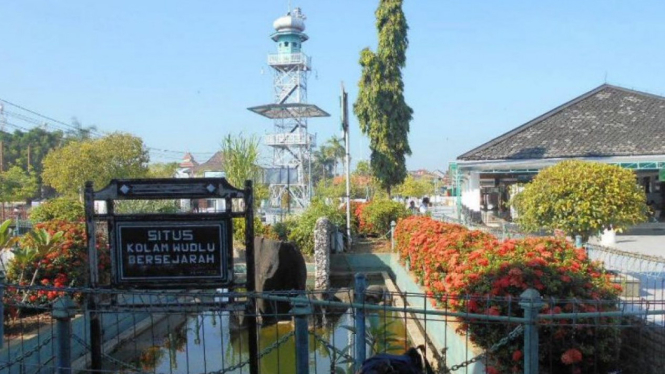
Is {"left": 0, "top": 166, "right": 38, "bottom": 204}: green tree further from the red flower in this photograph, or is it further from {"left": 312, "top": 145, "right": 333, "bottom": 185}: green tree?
{"left": 312, "top": 145, "right": 333, "bottom": 185}: green tree

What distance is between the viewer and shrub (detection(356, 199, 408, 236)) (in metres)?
17.8

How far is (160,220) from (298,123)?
4121 cm

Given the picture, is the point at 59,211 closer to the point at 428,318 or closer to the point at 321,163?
the point at 428,318

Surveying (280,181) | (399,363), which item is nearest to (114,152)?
(280,181)

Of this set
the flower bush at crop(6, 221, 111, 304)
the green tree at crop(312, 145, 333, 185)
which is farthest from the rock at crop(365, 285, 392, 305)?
the green tree at crop(312, 145, 333, 185)

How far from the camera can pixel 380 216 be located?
17.8m

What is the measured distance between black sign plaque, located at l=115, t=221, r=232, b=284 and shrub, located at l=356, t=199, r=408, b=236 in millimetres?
13431

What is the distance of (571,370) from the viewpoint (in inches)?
186

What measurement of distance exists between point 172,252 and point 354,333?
1725 mm

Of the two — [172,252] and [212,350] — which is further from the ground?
[172,252]

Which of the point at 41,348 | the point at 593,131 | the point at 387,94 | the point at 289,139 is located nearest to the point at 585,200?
the point at 41,348

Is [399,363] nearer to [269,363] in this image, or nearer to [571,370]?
[571,370]

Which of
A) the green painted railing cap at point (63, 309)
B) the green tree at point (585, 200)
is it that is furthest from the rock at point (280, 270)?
the green painted railing cap at point (63, 309)

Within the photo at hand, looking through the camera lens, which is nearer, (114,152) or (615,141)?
(615,141)
